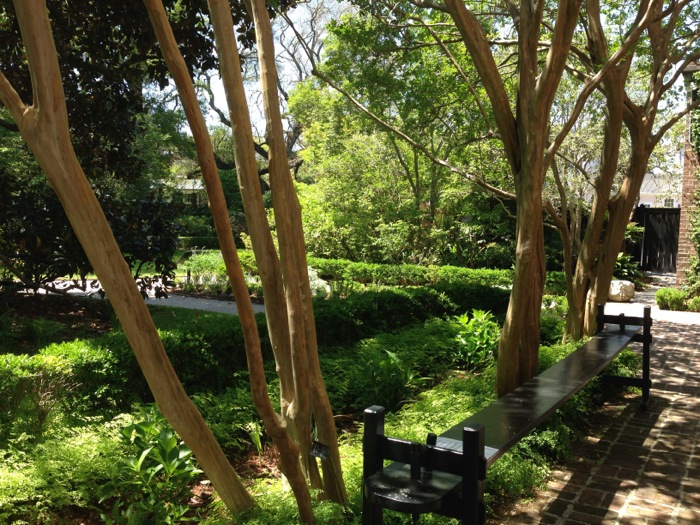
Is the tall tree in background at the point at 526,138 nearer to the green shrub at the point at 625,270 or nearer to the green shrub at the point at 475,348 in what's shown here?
the green shrub at the point at 475,348

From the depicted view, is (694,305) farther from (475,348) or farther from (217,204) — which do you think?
(217,204)

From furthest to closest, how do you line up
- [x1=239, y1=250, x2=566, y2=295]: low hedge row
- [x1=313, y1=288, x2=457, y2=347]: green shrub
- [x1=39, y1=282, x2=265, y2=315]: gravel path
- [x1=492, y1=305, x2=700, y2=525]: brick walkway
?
[x1=239, y1=250, x2=566, y2=295]: low hedge row
[x1=39, y1=282, x2=265, y2=315]: gravel path
[x1=313, y1=288, x2=457, y2=347]: green shrub
[x1=492, y1=305, x2=700, y2=525]: brick walkway

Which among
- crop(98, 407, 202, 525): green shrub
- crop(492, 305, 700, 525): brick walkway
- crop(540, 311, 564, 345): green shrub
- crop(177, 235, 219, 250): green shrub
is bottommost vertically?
crop(492, 305, 700, 525): brick walkway

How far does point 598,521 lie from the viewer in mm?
3938

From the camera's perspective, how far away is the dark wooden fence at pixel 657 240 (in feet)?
68.3

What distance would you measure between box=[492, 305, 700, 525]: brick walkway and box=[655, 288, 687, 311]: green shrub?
750cm

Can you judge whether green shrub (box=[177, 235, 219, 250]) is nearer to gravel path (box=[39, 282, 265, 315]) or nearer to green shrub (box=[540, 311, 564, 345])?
gravel path (box=[39, 282, 265, 315])

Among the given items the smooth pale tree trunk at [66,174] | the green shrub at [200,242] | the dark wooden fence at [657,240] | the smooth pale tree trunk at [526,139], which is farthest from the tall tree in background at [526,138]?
the green shrub at [200,242]

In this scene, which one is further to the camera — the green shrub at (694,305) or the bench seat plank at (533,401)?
the green shrub at (694,305)

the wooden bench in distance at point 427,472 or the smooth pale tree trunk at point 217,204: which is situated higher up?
the smooth pale tree trunk at point 217,204

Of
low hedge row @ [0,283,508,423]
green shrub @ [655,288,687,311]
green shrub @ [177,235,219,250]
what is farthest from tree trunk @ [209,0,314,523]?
green shrub @ [177,235,219,250]

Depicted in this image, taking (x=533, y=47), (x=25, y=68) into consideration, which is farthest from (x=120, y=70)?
(x=533, y=47)

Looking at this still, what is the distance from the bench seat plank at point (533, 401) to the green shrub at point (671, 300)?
853 centimetres

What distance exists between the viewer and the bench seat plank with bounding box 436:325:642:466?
355 cm
